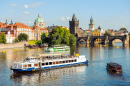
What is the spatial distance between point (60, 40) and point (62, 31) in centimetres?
1072

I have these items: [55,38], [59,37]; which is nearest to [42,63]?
[55,38]

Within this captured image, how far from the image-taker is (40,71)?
44.8 metres

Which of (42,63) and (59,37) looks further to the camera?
(59,37)

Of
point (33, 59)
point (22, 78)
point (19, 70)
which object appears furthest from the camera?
point (33, 59)

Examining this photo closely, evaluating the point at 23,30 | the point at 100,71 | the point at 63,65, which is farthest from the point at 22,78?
the point at 23,30

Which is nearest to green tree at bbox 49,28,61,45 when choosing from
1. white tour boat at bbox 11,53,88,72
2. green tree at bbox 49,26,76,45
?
green tree at bbox 49,26,76,45

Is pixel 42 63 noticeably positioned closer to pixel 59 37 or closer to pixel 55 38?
pixel 55 38

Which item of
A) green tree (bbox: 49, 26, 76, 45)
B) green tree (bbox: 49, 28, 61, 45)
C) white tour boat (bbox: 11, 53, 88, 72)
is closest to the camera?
white tour boat (bbox: 11, 53, 88, 72)

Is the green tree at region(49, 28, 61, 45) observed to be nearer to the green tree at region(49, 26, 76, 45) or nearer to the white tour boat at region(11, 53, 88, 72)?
the green tree at region(49, 26, 76, 45)

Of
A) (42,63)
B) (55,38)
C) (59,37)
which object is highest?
(59,37)

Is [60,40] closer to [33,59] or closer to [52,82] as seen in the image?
[33,59]

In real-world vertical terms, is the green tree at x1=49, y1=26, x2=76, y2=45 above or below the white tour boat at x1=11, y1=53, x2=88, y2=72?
above

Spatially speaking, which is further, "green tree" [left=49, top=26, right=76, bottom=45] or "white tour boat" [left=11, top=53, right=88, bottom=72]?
"green tree" [left=49, top=26, right=76, bottom=45]

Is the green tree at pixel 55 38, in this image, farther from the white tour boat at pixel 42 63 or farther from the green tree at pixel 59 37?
the white tour boat at pixel 42 63
